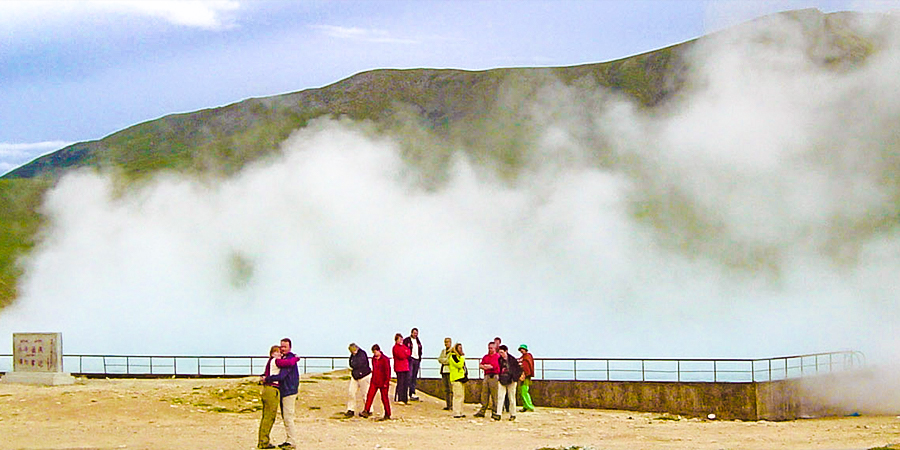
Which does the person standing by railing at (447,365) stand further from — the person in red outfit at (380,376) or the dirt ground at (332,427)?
the person in red outfit at (380,376)

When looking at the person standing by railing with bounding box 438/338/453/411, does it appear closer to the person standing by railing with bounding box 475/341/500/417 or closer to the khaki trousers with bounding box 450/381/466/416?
the khaki trousers with bounding box 450/381/466/416

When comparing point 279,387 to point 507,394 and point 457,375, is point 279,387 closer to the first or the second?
point 457,375

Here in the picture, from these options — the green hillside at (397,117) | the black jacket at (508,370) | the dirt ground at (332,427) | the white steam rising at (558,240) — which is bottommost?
the dirt ground at (332,427)

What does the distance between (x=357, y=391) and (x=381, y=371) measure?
5.30ft

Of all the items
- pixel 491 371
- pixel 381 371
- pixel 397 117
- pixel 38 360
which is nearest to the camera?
pixel 381 371

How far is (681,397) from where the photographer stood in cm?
3553

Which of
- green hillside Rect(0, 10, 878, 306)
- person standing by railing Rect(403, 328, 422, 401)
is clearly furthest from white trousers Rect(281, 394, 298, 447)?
green hillside Rect(0, 10, 878, 306)

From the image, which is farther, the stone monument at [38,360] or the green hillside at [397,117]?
the green hillside at [397,117]

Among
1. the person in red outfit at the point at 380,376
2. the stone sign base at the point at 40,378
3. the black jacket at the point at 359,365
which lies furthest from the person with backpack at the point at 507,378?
the stone sign base at the point at 40,378

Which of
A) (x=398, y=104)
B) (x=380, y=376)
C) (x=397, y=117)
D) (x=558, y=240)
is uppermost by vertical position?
(x=398, y=104)

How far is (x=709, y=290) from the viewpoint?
4405 inches

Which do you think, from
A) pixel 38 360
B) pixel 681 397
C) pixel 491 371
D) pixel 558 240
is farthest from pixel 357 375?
pixel 558 240

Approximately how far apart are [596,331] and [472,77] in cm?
10115

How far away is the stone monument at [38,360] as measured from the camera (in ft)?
125
